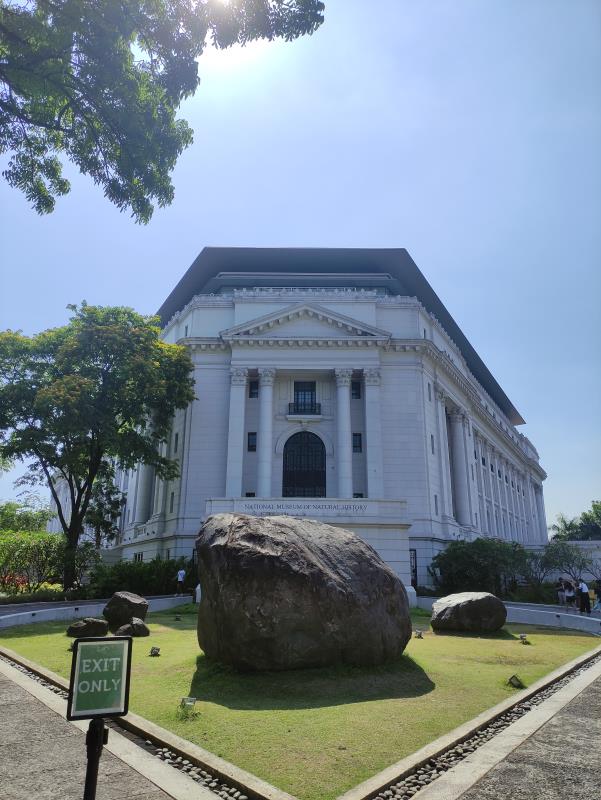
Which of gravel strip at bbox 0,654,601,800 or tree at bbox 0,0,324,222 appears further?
tree at bbox 0,0,324,222

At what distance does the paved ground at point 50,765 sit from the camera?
5.42 metres

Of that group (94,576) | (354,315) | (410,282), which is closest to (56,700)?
(94,576)

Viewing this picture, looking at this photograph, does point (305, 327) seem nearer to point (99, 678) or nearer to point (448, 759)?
point (448, 759)

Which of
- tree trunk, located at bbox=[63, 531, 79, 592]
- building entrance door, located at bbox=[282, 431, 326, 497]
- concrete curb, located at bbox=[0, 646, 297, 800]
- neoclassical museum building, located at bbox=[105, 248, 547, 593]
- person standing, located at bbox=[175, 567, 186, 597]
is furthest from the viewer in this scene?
building entrance door, located at bbox=[282, 431, 326, 497]

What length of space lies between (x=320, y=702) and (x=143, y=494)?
131ft

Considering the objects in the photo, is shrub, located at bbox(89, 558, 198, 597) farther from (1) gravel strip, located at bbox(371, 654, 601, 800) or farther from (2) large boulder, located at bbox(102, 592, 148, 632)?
(1) gravel strip, located at bbox(371, 654, 601, 800)

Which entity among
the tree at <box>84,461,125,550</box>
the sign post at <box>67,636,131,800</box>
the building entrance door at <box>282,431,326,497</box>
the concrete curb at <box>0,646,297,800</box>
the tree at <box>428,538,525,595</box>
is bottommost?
the concrete curb at <box>0,646,297,800</box>

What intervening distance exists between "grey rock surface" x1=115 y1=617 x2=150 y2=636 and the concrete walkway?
273 inches

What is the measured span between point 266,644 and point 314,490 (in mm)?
29348

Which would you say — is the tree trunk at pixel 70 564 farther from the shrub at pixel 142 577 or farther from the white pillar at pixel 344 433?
the white pillar at pixel 344 433

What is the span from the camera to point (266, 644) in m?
9.86

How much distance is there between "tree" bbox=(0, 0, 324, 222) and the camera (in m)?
10.1

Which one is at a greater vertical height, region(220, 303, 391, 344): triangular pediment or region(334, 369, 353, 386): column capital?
region(220, 303, 391, 344): triangular pediment

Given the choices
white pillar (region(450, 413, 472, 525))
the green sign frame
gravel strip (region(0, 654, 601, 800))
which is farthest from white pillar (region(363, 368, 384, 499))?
the green sign frame
